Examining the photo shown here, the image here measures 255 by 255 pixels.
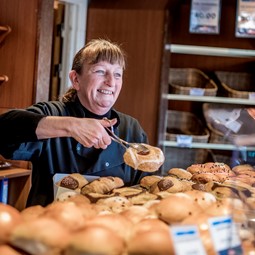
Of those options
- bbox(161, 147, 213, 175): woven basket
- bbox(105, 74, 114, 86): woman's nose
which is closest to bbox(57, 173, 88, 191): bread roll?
bbox(105, 74, 114, 86): woman's nose

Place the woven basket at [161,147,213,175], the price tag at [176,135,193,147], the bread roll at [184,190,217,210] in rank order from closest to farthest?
the bread roll at [184,190,217,210] → the price tag at [176,135,193,147] → the woven basket at [161,147,213,175]

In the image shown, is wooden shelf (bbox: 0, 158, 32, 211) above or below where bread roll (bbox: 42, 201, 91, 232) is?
below

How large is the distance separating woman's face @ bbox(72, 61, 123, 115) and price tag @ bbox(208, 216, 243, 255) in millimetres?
1120

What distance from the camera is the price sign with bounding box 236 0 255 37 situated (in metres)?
4.13

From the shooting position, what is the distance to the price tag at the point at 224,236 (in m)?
0.92

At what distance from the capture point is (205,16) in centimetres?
421

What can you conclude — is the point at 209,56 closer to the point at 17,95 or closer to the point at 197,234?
the point at 17,95

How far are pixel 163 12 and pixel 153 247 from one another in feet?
11.1

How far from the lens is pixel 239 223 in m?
1.01

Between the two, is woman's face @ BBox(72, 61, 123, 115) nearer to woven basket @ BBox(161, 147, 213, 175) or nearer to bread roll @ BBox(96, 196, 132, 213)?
bread roll @ BBox(96, 196, 132, 213)

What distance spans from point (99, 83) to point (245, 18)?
249 cm

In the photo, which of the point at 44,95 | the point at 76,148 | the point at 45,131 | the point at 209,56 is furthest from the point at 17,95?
the point at 45,131

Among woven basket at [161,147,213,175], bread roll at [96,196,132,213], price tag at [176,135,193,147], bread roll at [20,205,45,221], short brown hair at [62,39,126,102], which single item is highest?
short brown hair at [62,39,126,102]

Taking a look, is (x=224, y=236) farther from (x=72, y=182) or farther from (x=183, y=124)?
(x=183, y=124)
